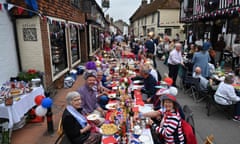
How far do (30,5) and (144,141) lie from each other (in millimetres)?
4709

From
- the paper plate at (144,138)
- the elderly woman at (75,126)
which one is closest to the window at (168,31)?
the elderly woman at (75,126)

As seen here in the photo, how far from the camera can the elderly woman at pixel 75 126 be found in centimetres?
257

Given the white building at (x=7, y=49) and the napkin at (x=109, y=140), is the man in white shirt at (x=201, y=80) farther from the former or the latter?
the white building at (x=7, y=49)

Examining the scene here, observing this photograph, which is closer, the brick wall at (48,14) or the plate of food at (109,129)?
the plate of food at (109,129)

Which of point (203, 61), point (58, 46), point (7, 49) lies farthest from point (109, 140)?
point (58, 46)

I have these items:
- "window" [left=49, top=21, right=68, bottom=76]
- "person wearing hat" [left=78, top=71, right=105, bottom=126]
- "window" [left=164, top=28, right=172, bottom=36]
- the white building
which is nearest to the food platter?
the white building

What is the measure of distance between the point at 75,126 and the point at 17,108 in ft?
6.63

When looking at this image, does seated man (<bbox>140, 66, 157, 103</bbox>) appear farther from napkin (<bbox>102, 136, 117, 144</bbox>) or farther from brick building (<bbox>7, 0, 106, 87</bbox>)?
brick building (<bbox>7, 0, 106, 87</bbox>)

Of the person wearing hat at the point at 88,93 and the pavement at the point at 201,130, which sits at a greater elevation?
the person wearing hat at the point at 88,93

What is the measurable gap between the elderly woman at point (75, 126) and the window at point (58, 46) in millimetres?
4563

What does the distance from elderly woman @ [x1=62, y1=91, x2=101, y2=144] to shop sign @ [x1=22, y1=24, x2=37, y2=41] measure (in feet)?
11.9

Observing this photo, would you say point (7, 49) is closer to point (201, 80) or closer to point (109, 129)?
point (109, 129)

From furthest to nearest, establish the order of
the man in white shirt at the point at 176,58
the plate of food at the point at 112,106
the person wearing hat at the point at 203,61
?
the man in white shirt at the point at 176,58 < the person wearing hat at the point at 203,61 < the plate of food at the point at 112,106

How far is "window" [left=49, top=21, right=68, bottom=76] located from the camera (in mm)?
6950
